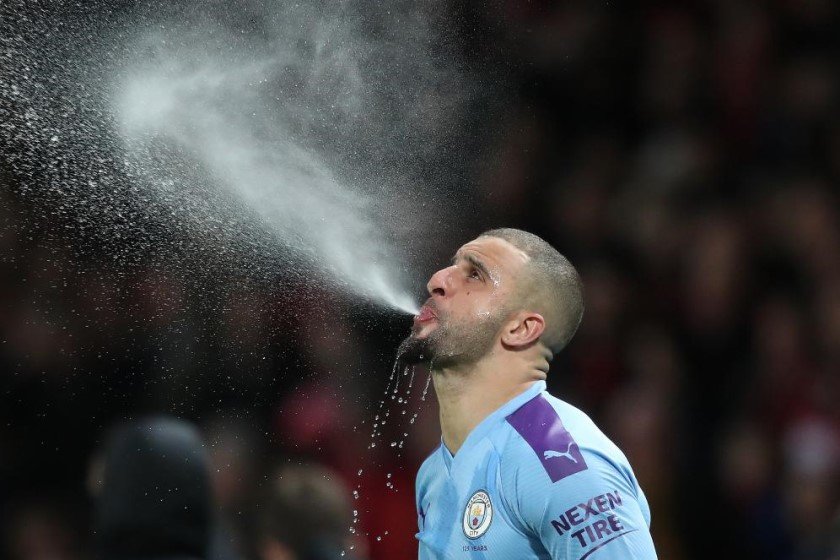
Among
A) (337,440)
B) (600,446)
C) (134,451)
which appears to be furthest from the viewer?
(337,440)

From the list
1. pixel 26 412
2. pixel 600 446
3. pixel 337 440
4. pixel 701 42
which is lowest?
pixel 600 446

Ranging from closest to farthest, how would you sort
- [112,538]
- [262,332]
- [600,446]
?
[600,446] < [112,538] < [262,332]

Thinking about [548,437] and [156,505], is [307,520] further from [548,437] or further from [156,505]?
[548,437]

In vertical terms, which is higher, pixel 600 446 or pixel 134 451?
pixel 134 451

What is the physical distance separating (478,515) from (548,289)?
67 cm

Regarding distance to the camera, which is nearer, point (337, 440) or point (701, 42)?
point (337, 440)

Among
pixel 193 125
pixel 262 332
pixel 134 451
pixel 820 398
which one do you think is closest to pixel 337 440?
pixel 262 332

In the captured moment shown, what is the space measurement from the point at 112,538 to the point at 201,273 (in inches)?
94.0

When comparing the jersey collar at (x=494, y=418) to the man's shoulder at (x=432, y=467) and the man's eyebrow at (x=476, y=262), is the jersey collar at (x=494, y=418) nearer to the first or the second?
the man's shoulder at (x=432, y=467)

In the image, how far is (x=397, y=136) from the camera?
4.71 metres

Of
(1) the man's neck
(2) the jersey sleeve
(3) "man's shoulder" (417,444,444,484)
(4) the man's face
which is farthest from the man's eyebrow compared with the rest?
(2) the jersey sleeve

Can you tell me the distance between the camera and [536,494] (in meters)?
2.15

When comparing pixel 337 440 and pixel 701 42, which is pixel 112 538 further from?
pixel 701 42

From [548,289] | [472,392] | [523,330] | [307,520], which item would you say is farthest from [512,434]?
[307,520]
